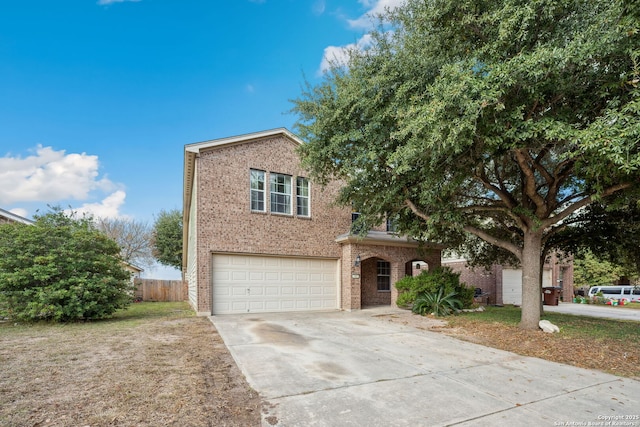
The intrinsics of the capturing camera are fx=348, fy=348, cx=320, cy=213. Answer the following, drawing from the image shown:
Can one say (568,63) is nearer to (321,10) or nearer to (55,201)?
(321,10)

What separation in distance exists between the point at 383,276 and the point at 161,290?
1484 cm

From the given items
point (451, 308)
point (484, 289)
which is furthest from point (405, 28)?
point (484, 289)

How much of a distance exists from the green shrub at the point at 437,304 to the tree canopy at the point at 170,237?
23.9m

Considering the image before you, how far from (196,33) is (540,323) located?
15.3m

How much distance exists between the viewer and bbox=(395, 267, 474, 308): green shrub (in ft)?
45.3

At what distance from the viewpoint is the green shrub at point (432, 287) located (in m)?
13.8

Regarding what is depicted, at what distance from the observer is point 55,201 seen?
1703 centimetres

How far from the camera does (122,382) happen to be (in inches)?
192

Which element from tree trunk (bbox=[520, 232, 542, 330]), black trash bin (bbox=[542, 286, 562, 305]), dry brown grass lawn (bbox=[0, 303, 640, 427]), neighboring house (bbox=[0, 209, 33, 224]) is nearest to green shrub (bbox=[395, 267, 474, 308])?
dry brown grass lawn (bbox=[0, 303, 640, 427])

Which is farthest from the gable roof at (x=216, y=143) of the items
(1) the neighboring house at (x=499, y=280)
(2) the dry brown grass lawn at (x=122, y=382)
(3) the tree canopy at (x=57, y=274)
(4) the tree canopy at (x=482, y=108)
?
(1) the neighboring house at (x=499, y=280)

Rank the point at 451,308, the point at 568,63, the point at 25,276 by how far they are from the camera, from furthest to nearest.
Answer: the point at 451,308, the point at 25,276, the point at 568,63

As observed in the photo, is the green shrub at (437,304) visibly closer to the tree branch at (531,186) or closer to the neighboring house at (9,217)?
the tree branch at (531,186)

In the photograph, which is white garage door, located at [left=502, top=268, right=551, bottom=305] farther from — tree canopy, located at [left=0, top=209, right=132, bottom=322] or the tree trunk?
tree canopy, located at [left=0, top=209, right=132, bottom=322]

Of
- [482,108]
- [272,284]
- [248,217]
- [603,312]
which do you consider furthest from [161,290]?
[603,312]
